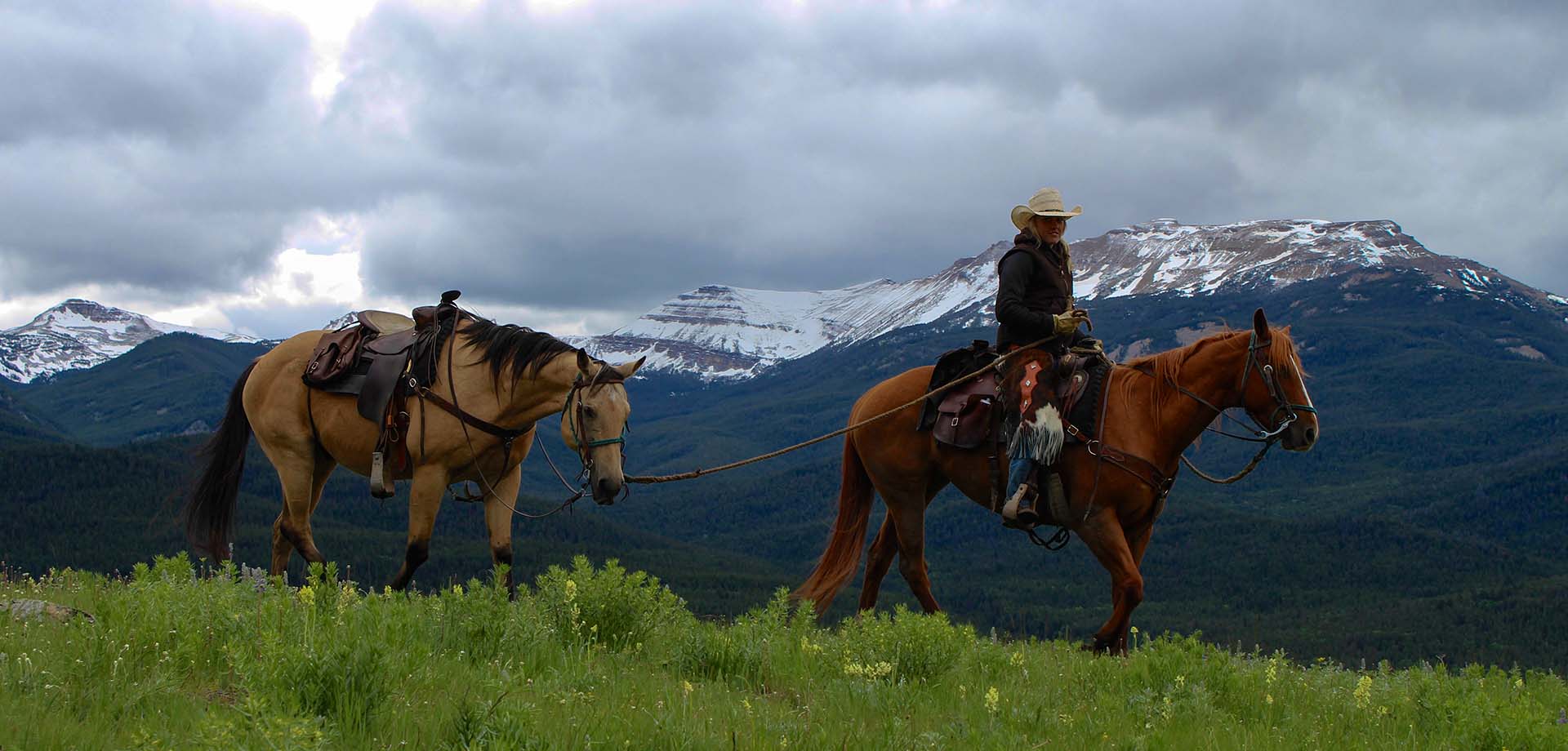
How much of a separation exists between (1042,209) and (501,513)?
5.81 m

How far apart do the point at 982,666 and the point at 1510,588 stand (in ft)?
722

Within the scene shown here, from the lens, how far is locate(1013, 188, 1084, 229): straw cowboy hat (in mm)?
10516

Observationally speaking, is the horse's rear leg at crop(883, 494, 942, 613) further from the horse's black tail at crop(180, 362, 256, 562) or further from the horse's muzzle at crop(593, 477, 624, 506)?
the horse's black tail at crop(180, 362, 256, 562)

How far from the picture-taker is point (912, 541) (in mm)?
10953

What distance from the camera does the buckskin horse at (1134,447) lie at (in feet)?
30.6

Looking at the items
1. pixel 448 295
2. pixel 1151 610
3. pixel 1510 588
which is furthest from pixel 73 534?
pixel 1510 588

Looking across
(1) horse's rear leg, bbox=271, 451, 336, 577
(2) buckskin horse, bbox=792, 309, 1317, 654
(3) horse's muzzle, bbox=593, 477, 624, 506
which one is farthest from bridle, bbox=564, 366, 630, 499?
(1) horse's rear leg, bbox=271, 451, 336, 577

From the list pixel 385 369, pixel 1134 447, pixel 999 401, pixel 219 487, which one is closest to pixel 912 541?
pixel 999 401

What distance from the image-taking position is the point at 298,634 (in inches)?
202

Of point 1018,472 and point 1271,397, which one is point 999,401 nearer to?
point 1018,472

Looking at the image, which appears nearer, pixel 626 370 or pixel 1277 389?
pixel 1277 389

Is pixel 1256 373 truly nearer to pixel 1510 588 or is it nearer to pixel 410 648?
pixel 410 648

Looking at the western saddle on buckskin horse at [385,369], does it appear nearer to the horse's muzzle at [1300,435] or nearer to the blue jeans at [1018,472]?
the blue jeans at [1018,472]

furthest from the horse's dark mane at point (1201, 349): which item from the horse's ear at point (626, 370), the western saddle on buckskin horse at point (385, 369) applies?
the western saddle on buckskin horse at point (385, 369)
